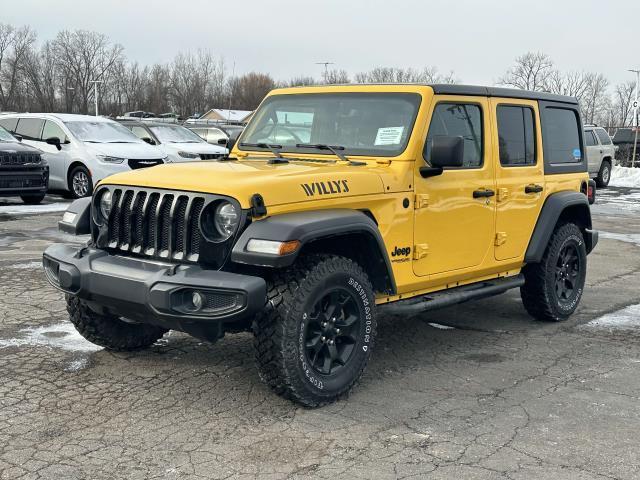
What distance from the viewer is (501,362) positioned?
530 cm

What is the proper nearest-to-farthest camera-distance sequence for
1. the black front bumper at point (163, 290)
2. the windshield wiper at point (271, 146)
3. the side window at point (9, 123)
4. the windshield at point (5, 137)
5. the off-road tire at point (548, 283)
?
the black front bumper at point (163, 290) → the windshield wiper at point (271, 146) → the off-road tire at point (548, 283) → the windshield at point (5, 137) → the side window at point (9, 123)

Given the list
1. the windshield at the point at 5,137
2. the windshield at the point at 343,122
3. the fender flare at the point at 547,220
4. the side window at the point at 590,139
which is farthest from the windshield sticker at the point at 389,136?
the side window at the point at 590,139

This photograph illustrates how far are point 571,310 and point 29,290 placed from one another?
4841mm

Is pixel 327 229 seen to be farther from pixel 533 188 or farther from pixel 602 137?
pixel 602 137

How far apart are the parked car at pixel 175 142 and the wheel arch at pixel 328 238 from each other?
11877mm

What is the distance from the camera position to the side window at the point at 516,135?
18.9 feet

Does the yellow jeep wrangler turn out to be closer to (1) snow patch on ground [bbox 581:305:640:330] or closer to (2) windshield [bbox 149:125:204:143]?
(1) snow patch on ground [bbox 581:305:640:330]

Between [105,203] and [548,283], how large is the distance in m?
3.58

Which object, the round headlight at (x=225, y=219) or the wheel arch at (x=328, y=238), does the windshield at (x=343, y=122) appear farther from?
the round headlight at (x=225, y=219)

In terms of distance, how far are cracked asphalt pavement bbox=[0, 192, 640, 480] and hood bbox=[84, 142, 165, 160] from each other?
28.1 feet

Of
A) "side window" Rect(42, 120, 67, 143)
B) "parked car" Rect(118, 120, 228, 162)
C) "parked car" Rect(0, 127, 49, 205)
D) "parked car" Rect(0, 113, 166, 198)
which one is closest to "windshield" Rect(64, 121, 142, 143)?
"parked car" Rect(0, 113, 166, 198)

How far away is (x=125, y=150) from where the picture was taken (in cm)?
1486

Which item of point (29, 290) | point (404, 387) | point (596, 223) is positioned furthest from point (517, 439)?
point (596, 223)

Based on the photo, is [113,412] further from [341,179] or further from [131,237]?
[341,179]
